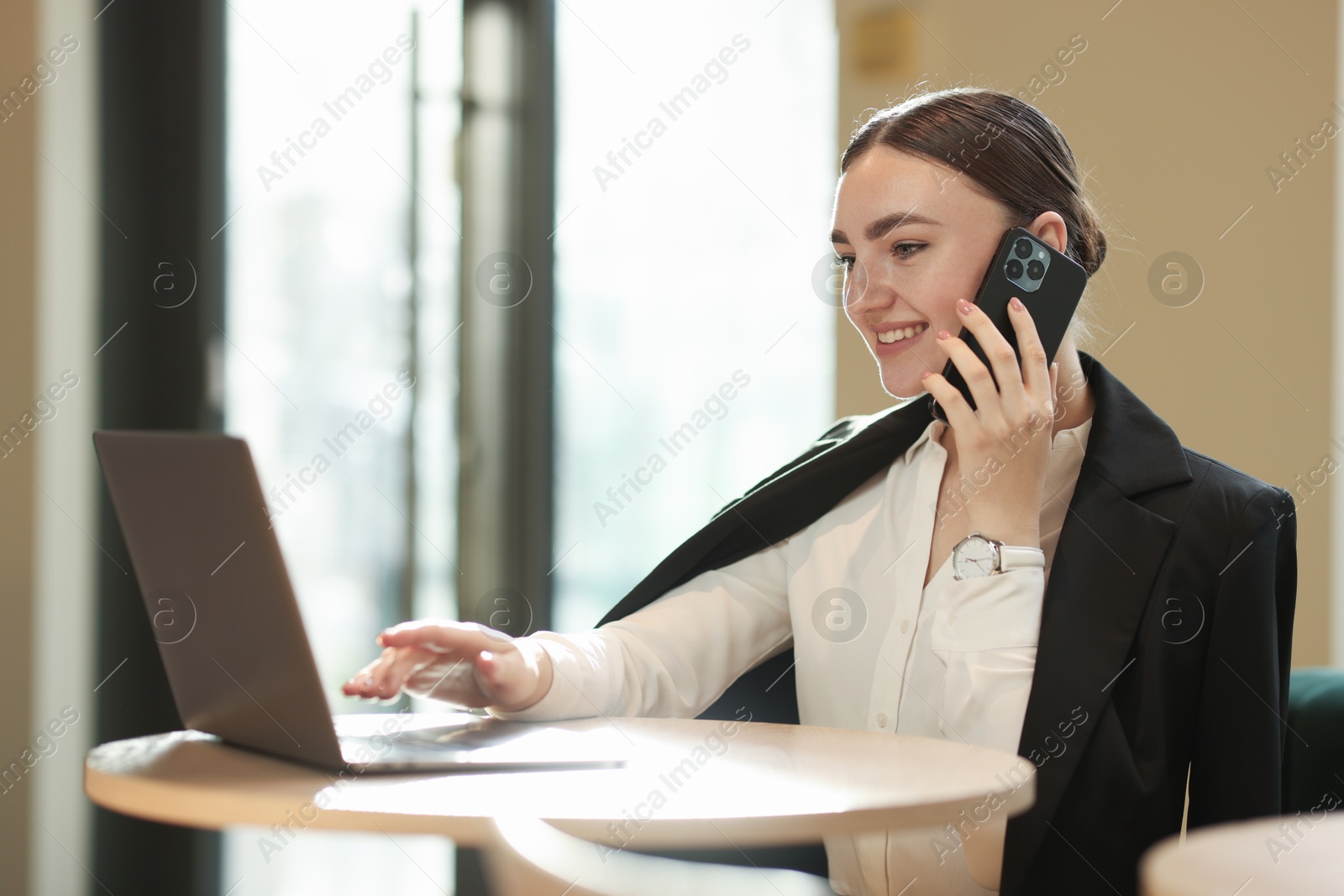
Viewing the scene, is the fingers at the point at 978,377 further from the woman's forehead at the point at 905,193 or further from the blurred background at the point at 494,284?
the blurred background at the point at 494,284

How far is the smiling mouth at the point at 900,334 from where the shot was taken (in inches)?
63.7

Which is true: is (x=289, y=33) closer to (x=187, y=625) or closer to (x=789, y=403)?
(x=789, y=403)

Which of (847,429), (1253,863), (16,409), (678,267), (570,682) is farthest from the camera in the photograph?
(678,267)

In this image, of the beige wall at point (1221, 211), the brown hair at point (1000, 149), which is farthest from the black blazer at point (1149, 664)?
the beige wall at point (1221, 211)

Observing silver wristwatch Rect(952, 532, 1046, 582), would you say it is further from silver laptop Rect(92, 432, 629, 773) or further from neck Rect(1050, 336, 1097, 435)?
silver laptop Rect(92, 432, 629, 773)

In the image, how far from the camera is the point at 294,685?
92 centimetres

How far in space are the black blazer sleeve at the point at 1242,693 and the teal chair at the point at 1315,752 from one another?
0.37ft

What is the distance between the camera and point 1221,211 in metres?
2.54

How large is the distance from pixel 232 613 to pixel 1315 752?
55.5 inches

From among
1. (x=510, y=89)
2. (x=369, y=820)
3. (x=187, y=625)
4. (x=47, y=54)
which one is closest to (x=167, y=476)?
(x=187, y=625)

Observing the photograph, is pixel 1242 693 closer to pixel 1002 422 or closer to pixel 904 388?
pixel 1002 422

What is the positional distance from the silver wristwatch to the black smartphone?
222 mm

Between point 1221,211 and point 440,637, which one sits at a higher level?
point 1221,211

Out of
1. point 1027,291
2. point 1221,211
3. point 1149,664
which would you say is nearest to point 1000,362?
Answer: point 1027,291
